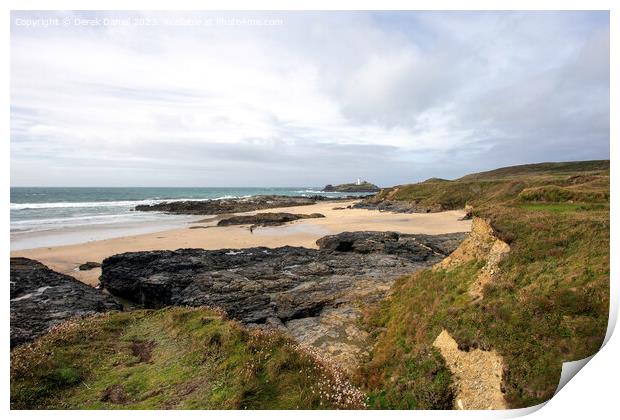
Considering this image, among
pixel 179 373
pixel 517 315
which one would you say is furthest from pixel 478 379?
pixel 179 373

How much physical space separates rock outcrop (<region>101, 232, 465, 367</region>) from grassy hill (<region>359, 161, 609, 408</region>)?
200 cm

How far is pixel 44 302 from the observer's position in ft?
46.2

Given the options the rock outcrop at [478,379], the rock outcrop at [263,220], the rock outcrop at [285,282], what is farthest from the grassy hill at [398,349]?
the rock outcrop at [263,220]

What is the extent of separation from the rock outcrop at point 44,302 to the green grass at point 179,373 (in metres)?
2.43

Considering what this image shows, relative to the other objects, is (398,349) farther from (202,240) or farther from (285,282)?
(202,240)

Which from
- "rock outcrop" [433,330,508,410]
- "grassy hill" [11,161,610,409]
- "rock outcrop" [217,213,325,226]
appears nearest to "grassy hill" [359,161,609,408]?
"grassy hill" [11,161,610,409]

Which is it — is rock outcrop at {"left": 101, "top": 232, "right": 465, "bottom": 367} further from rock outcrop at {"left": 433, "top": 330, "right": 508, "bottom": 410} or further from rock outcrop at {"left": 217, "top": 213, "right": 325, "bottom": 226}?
rock outcrop at {"left": 217, "top": 213, "right": 325, "bottom": 226}

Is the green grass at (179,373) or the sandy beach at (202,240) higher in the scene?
the green grass at (179,373)

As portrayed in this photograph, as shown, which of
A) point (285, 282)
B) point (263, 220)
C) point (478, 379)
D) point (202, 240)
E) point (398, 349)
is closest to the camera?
point (478, 379)

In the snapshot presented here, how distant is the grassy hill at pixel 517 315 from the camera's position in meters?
7.11

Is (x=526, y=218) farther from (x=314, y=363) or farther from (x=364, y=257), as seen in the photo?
(x=364, y=257)

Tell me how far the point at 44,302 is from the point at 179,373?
972 cm

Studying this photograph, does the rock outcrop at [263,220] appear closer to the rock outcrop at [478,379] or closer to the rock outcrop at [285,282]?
the rock outcrop at [285,282]

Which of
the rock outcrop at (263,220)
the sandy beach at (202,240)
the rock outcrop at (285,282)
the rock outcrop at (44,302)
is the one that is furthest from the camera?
the rock outcrop at (263,220)
